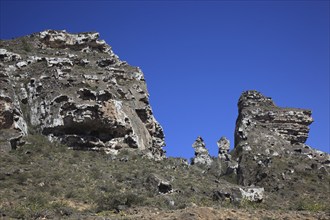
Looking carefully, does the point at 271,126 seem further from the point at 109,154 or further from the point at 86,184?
the point at 86,184

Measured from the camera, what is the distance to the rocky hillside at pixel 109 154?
26.5 meters

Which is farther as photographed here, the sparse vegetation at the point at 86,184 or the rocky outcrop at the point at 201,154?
the rocky outcrop at the point at 201,154

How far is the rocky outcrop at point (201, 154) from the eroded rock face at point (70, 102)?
106ft

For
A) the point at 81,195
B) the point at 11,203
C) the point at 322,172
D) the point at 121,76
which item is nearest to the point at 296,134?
the point at 322,172

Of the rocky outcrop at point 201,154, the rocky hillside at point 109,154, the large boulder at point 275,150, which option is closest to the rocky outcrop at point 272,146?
the large boulder at point 275,150

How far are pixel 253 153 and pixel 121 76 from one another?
86.6ft

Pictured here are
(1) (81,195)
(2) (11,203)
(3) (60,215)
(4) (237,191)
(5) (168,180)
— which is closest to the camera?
(3) (60,215)

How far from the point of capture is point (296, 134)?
7650cm

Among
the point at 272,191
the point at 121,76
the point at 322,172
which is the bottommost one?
the point at 272,191

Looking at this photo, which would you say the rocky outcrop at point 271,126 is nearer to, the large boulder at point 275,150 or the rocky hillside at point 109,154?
the large boulder at point 275,150

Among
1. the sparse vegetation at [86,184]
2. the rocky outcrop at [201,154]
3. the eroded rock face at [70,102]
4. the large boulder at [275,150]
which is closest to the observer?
the sparse vegetation at [86,184]

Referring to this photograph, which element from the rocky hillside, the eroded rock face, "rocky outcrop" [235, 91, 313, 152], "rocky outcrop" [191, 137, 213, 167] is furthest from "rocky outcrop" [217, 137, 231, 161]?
the eroded rock face

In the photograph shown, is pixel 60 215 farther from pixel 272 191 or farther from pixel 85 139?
pixel 272 191

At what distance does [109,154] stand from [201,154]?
47462 mm
